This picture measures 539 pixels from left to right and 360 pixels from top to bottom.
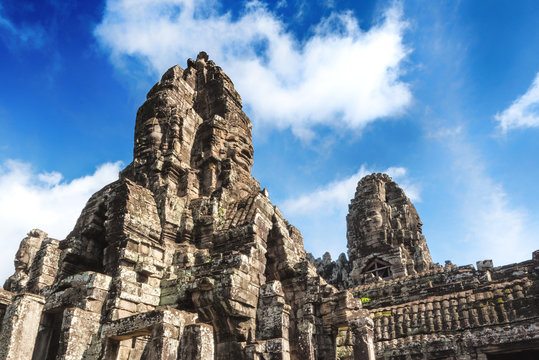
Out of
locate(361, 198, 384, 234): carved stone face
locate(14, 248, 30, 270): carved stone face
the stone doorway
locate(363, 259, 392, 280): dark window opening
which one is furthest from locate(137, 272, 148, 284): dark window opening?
locate(361, 198, 384, 234): carved stone face

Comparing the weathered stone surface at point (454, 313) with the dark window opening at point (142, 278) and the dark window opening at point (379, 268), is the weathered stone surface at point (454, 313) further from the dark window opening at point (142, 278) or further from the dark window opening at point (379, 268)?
the dark window opening at point (142, 278)

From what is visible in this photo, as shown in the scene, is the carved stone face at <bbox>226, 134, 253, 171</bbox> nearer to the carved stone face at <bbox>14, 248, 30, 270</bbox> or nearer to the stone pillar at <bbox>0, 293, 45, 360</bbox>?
the stone pillar at <bbox>0, 293, 45, 360</bbox>

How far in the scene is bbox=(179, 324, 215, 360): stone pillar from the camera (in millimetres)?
6832

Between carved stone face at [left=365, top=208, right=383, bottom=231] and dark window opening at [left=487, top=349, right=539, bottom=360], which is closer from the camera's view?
dark window opening at [left=487, top=349, right=539, bottom=360]

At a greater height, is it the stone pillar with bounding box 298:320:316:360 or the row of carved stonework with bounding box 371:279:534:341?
the row of carved stonework with bounding box 371:279:534:341

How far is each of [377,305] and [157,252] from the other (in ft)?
37.2

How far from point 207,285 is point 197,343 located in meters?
2.25

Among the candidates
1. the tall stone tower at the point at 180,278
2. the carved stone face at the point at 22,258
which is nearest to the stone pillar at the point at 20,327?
the tall stone tower at the point at 180,278

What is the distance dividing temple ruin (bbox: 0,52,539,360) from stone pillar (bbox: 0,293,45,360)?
23mm

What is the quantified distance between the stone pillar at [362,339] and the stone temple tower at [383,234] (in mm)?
15186

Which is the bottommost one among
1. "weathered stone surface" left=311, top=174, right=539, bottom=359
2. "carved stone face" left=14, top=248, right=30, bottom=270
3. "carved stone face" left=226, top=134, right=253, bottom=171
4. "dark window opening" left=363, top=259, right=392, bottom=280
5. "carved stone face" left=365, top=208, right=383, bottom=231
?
"weathered stone surface" left=311, top=174, right=539, bottom=359

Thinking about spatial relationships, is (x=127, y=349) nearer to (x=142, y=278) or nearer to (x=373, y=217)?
(x=142, y=278)

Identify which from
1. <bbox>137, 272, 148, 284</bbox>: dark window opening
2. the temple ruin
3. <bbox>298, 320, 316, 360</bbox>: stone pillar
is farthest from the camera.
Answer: <bbox>298, 320, 316, 360</bbox>: stone pillar

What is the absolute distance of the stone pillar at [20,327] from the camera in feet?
24.0
